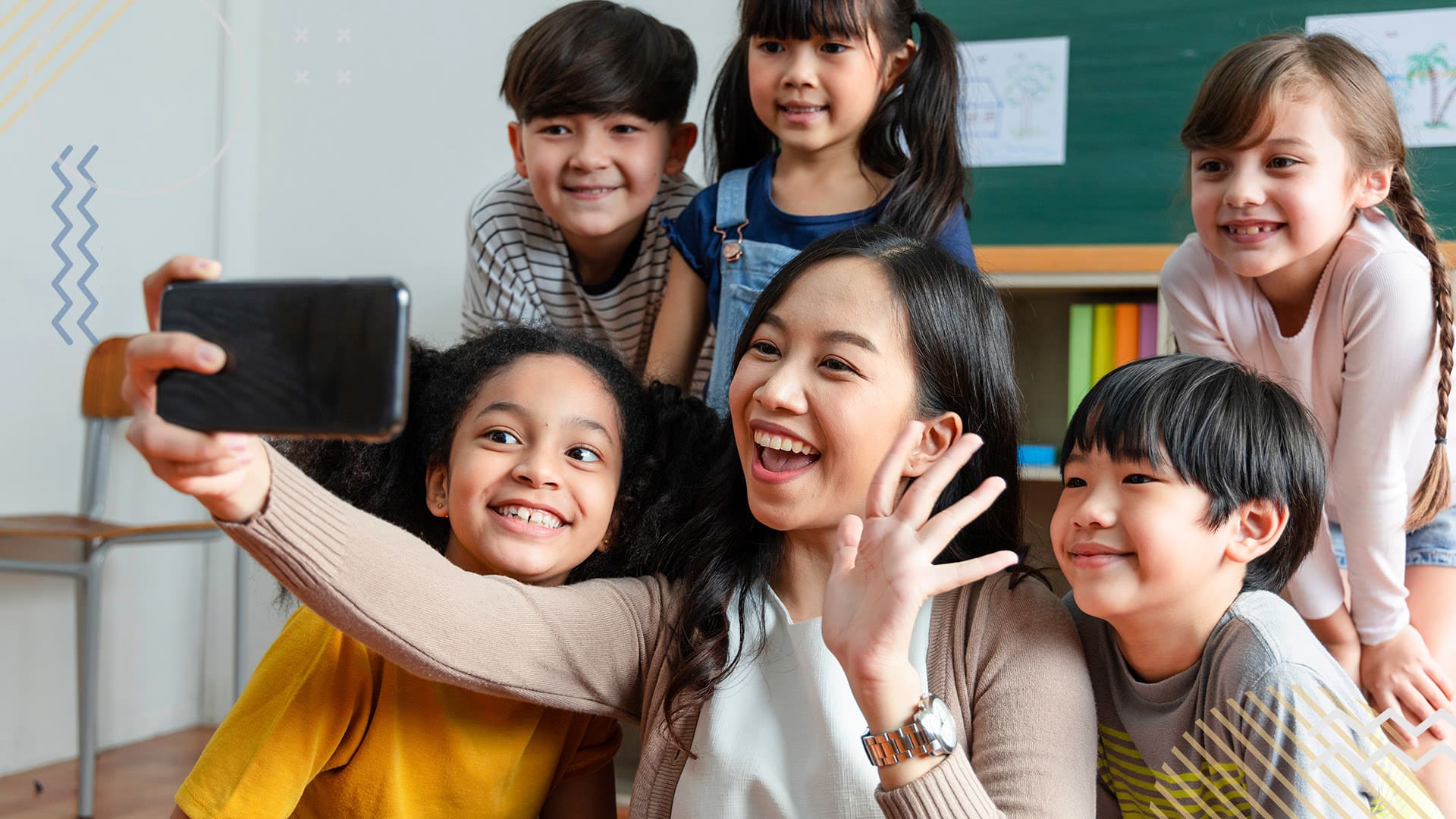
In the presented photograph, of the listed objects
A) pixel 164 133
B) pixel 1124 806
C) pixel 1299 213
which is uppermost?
pixel 164 133

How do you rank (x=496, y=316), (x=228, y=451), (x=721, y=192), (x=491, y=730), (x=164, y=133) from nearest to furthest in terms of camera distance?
(x=228, y=451) < (x=491, y=730) < (x=721, y=192) < (x=496, y=316) < (x=164, y=133)

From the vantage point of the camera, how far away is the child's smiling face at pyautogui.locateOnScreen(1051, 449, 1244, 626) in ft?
3.59

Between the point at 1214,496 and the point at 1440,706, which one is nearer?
the point at 1214,496

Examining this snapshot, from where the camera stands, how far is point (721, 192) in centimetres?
179

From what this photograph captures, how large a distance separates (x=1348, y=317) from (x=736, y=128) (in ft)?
3.03

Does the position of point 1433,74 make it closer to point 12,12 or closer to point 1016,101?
point 1016,101

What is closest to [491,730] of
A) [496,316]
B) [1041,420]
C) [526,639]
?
[526,639]

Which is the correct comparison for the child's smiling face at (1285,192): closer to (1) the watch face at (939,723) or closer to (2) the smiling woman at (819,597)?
(2) the smiling woman at (819,597)

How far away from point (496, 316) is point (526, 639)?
36.0 inches

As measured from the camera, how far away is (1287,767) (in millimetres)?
1021

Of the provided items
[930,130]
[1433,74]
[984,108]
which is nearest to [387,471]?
[930,130]

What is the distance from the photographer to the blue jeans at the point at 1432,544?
1.60 metres

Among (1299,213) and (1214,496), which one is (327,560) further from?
(1299,213)

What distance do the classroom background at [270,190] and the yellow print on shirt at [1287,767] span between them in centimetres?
127
